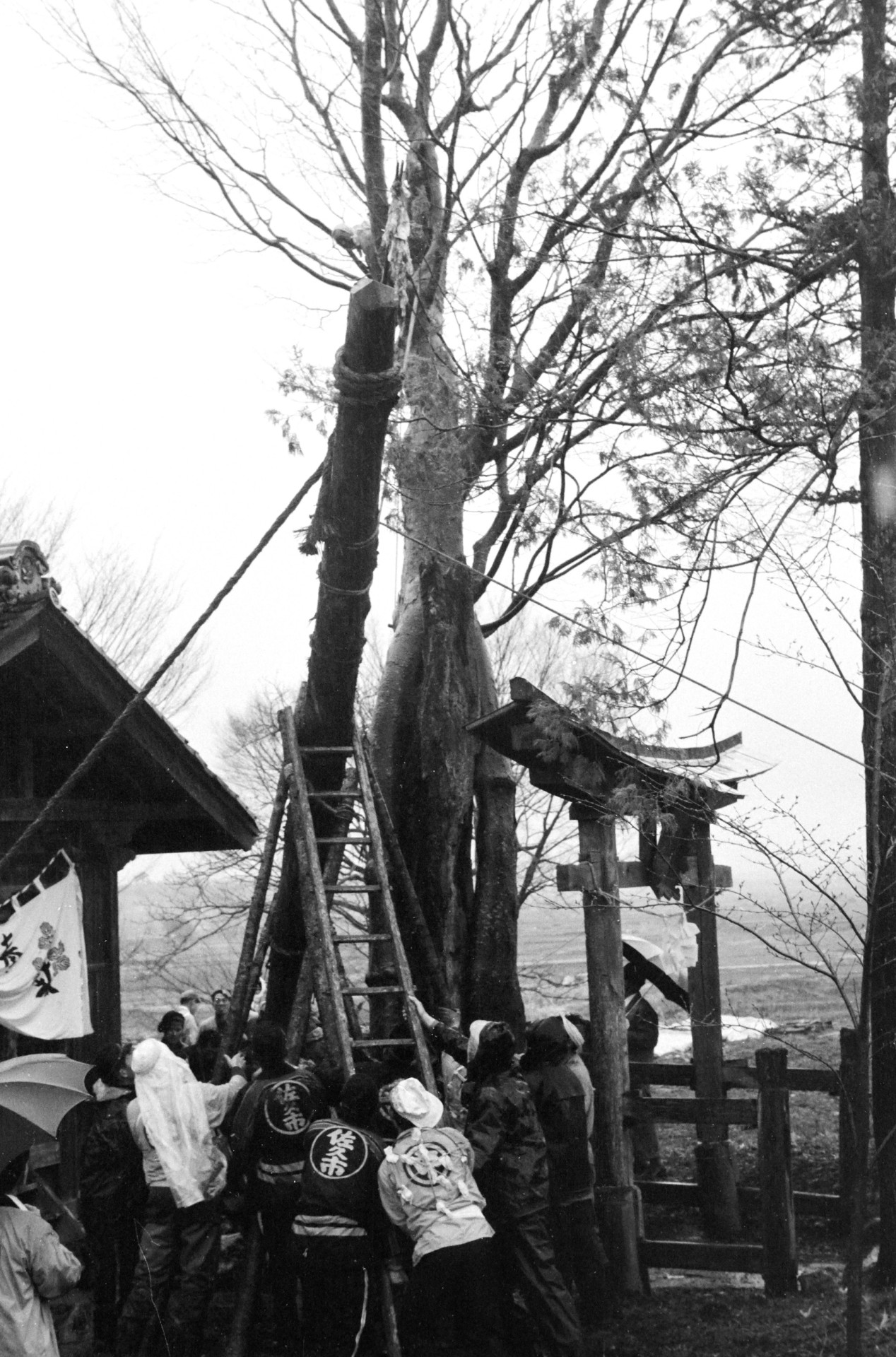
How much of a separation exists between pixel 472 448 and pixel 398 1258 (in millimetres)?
6989

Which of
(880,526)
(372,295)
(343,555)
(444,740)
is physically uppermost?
(372,295)

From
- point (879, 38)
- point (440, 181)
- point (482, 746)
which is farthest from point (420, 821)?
point (879, 38)

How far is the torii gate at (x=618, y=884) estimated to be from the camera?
811 cm

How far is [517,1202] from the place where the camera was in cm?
659

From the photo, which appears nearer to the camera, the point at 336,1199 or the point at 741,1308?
the point at 336,1199

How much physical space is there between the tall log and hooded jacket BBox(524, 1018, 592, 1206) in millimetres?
2603

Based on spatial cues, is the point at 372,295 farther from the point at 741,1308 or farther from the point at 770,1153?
the point at 741,1308

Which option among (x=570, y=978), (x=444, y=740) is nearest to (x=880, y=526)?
(x=444, y=740)

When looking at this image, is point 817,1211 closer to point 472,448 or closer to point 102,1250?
point 102,1250

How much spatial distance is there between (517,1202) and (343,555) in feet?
11.6

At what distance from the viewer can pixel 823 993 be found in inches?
1238

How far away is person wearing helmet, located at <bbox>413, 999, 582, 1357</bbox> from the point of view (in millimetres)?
6543

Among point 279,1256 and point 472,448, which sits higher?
point 472,448

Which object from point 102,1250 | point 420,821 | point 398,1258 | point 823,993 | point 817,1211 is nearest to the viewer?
point 398,1258
